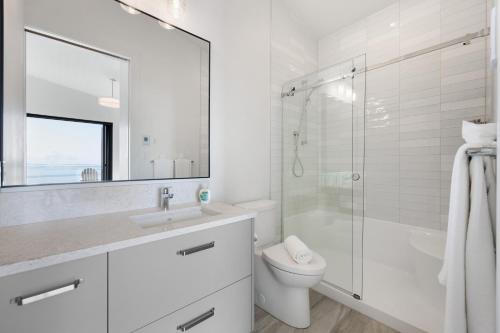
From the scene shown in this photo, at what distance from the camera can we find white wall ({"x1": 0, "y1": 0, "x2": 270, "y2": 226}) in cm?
149

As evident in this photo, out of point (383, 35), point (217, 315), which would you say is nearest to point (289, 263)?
point (217, 315)

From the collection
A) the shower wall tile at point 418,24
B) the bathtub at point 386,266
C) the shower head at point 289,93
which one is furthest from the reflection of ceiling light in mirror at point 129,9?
the shower wall tile at point 418,24

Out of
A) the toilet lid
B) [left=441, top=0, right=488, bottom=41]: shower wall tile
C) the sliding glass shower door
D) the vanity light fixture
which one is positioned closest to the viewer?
the vanity light fixture

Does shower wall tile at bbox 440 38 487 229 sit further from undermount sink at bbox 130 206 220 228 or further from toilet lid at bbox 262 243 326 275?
undermount sink at bbox 130 206 220 228

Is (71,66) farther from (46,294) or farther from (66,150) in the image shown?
(46,294)

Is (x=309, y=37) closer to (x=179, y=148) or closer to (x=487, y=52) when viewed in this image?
(x=487, y=52)

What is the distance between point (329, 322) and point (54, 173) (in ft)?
6.45

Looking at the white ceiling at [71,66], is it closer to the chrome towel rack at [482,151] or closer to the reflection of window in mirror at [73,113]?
the reflection of window in mirror at [73,113]

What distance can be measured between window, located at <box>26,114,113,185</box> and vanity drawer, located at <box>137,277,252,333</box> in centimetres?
84

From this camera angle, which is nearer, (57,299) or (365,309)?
(57,299)

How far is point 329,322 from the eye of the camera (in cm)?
157

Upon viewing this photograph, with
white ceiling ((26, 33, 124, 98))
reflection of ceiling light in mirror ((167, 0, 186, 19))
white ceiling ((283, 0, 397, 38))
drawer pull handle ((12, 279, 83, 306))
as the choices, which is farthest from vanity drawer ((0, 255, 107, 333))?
white ceiling ((283, 0, 397, 38))

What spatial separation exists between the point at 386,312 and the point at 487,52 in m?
2.11

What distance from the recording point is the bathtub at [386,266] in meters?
1.56
